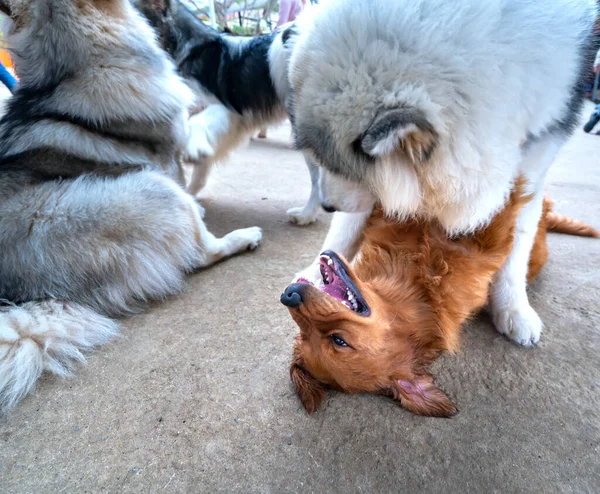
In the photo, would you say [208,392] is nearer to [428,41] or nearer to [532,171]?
[428,41]

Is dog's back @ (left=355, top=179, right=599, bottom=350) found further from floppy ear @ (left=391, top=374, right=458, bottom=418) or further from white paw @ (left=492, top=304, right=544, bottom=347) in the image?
white paw @ (left=492, top=304, right=544, bottom=347)

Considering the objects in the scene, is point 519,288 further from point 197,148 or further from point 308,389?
point 197,148

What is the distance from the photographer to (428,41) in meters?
1.05

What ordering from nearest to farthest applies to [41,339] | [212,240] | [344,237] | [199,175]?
1. [41,339]
2. [344,237]
3. [212,240]
4. [199,175]

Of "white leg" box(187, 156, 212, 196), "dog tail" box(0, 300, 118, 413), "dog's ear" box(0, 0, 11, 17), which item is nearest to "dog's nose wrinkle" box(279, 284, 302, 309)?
"dog tail" box(0, 300, 118, 413)

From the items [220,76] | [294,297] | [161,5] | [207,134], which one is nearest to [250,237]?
[207,134]

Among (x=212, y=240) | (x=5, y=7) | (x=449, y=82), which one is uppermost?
(x=5, y=7)

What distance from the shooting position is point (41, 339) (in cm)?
146

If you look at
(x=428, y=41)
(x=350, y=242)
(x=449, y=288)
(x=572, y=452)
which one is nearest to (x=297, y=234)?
(x=350, y=242)

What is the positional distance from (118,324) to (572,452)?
189 cm

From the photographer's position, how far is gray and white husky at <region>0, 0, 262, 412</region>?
1596mm

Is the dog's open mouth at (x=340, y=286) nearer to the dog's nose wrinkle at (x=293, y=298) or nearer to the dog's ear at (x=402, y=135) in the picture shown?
the dog's nose wrinkle at (x=293, y=298)

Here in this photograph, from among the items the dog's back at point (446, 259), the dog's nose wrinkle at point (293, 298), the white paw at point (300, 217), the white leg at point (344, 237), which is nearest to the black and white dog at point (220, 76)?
the white paw at point (300, 217)

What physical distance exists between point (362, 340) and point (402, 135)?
0.62 meters
